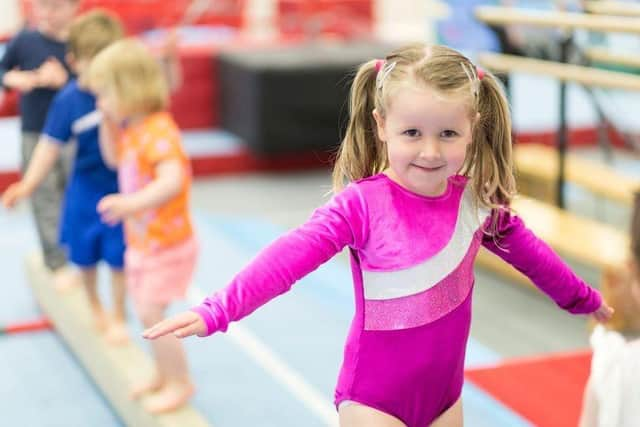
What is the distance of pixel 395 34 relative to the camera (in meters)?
12.2

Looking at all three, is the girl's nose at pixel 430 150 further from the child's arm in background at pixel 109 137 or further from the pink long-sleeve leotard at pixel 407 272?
the child's arm in background at pixel 109 137

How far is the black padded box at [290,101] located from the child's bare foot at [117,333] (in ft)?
11.0

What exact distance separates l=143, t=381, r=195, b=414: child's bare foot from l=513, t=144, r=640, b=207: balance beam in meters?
2.48

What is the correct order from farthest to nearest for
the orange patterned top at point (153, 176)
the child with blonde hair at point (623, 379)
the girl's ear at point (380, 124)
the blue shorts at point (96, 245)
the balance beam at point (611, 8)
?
the balance beam at point (611, 8)
the blue shorts at point (96, 245)
the orange patterned top at point (153, 176)
the girl's ear at point (380, 124)
the child with blonde hair at point (623, 379)

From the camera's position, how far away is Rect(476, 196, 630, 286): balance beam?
13.3 ft

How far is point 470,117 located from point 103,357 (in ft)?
6.28

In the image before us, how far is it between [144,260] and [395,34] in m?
9.70

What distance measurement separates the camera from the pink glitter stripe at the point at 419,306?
189 cm

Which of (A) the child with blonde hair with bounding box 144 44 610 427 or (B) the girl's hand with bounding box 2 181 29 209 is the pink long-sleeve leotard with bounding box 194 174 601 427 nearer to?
(A) the child with blonde hair with bounding box 144 44 610 427

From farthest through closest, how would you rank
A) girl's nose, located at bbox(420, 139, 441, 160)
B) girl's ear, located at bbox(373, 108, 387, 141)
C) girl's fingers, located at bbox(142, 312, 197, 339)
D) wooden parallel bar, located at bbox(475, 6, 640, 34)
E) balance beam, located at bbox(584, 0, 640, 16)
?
balance beam, located at bbox(584, 0, 640, 16) → wooden parallel bar, located at bbox(475, 6, 640, 34) → girl's ear, located at bbox(373, 108, 387, 141) → girl's nose, located at bbox(420, 139, 441, 160) → girl's fingers, located at bbox(142, 312, 197, 339)

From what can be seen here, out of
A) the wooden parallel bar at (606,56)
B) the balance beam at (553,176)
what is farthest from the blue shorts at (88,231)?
the wooden parallel bar at (606,56)

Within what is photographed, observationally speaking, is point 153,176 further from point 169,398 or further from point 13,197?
point 169,398

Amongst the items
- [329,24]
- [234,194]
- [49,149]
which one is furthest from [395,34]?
[49,149]

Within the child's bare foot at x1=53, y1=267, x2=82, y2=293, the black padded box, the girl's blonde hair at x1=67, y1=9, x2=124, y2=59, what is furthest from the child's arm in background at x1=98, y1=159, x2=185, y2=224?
the black padded box
